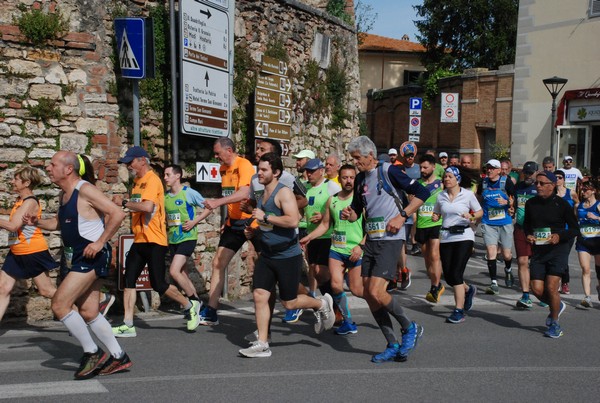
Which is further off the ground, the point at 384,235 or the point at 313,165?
the point at 313,165

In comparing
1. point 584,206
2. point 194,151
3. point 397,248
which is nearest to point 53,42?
point 194,151

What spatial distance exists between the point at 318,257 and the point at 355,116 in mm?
7221

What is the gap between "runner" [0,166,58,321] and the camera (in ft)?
26.0

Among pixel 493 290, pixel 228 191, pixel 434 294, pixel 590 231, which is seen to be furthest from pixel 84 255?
pixel 590 231

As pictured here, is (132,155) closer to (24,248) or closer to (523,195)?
(24,248)

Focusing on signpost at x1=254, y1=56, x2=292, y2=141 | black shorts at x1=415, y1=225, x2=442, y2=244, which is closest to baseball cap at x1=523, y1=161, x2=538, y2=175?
black shorts at x1=415, y1=225, x2=442, y2=244

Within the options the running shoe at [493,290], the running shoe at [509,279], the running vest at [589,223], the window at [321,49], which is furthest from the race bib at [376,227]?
the window at [321,49]

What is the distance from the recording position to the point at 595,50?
96.9ft

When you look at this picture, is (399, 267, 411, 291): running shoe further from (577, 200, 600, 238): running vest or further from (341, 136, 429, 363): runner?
(341, 136, 429, 363): runner

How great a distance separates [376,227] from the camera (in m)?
7.28

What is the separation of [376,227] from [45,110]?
424cm

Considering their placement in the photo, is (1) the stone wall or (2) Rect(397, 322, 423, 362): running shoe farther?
(1) the stone wall

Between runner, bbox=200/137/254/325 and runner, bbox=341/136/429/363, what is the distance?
1891mm

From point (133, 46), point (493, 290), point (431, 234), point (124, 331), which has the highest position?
point (133, 46)
